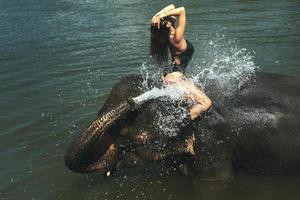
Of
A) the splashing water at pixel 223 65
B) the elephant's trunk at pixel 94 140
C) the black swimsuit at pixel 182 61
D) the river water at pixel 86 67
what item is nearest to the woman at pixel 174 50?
the black swimsuit at pixel 182 61

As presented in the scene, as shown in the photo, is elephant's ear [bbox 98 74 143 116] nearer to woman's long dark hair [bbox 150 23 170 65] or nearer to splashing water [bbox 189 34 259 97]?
woman's long dark hair [bbox 150 23 170 65]

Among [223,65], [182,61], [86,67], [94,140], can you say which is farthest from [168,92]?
[86,67]

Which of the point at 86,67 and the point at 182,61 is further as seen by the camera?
the point at 86,67

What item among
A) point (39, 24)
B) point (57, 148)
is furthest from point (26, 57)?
point (57, 148)

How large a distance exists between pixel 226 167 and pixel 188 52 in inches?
63.1

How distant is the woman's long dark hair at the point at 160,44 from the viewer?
693 cm

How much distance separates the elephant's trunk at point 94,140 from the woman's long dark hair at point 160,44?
87cm

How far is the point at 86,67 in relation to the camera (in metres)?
13.1

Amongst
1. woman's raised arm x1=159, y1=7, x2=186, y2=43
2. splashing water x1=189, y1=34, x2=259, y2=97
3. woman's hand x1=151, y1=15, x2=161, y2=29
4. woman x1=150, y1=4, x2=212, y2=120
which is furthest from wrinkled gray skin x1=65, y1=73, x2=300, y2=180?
woman's hand x1=151, y1=15, x2=161, y2=29

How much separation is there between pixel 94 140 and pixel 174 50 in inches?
62.7

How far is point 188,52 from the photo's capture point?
7.22 metres

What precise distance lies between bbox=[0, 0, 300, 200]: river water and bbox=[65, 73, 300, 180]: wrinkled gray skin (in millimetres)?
338

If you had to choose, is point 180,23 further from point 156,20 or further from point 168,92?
point 168,92

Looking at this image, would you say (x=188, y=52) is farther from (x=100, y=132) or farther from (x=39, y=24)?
(x=39, y=24)
